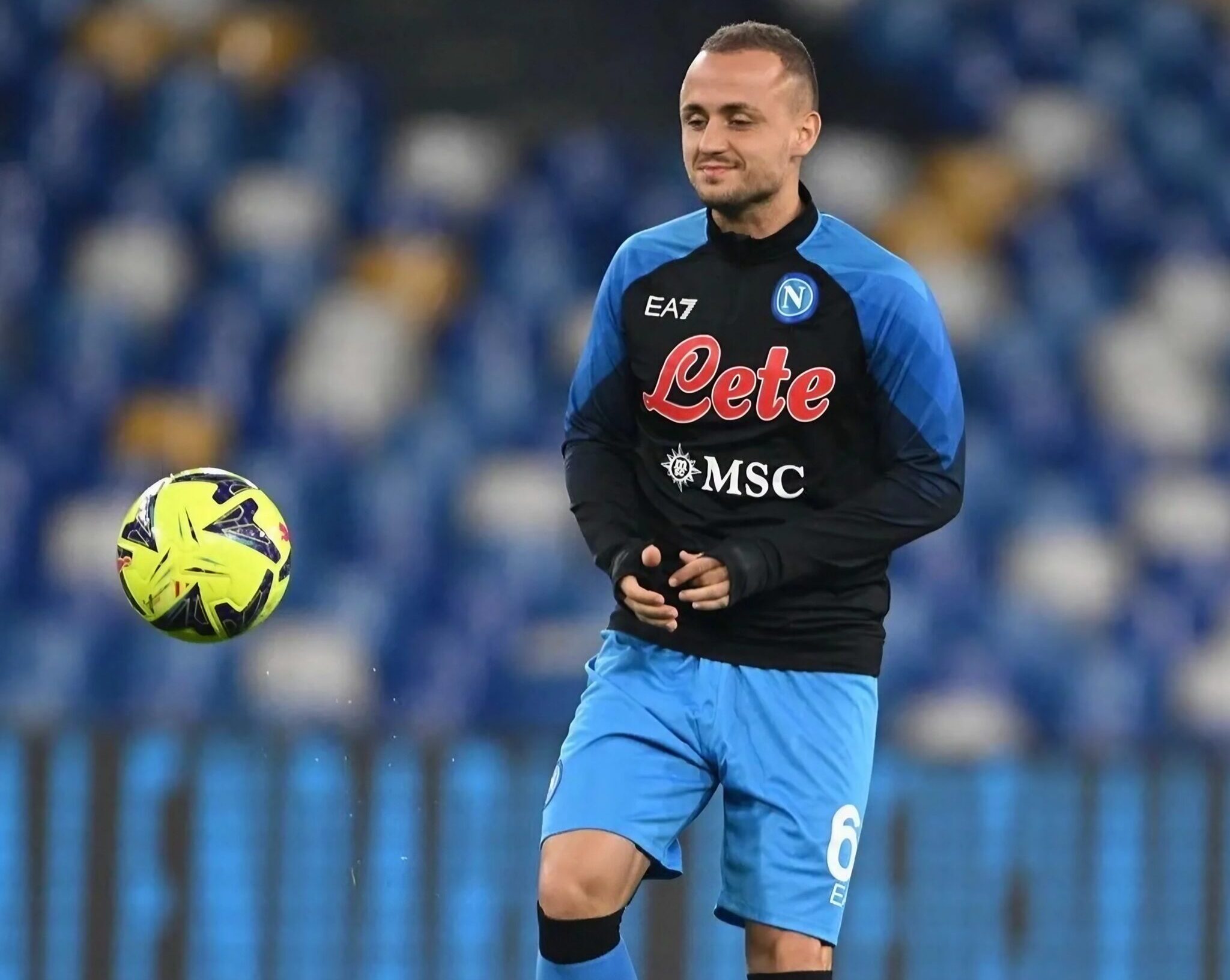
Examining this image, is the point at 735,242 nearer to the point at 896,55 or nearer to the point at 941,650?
the point at 941,650

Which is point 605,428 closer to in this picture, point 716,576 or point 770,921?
point 716,576

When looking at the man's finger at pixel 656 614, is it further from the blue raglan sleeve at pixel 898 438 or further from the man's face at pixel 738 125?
the man's face at pixel 738 125

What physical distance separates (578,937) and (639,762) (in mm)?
255

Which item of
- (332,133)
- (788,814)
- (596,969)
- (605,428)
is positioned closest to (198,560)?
(605,428)

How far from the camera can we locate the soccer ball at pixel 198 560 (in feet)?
9.86

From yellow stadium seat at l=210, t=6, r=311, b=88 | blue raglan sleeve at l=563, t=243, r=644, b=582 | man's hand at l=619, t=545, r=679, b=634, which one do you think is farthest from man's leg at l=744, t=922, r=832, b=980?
yellow stadium seat at l=210, t=6, r=311, b=88

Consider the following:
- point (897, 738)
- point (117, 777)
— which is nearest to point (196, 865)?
point (117, 777)

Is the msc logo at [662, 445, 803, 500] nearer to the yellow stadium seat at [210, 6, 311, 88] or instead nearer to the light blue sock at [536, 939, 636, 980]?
the light blue sock at [536, 939, 636, 980]

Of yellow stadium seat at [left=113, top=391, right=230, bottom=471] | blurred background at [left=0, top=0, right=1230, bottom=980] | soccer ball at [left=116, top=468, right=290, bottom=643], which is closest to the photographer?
soccer ball at [left=116, top=468, right=290, bottom=643]

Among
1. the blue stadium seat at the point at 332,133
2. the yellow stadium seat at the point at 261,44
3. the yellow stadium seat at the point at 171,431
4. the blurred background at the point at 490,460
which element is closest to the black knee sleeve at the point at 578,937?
the blurred background at the point at 490,460

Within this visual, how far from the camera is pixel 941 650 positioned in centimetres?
507

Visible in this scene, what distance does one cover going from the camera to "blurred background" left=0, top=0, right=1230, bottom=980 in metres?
4.21

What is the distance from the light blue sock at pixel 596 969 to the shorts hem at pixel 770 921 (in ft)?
0.49

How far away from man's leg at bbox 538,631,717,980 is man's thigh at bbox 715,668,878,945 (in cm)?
7
